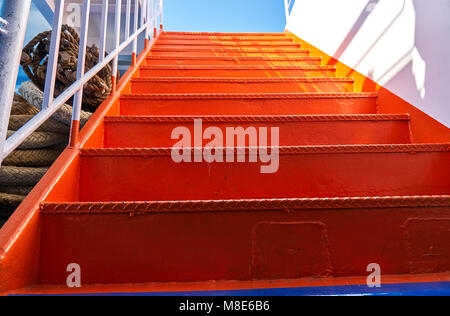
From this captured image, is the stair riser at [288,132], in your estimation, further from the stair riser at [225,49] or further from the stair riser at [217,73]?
the stair riser at [225,49]

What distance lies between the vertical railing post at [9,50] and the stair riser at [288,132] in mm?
533

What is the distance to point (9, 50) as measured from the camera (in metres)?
0.47

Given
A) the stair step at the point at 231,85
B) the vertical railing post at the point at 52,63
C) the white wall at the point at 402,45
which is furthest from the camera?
the stair step at the point at 231,85

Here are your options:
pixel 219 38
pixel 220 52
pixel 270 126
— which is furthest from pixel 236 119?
pixel 219 38

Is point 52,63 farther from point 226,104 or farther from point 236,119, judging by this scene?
point 226,104

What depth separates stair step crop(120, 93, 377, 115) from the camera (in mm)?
1242

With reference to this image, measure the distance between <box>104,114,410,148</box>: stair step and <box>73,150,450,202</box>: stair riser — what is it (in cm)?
21

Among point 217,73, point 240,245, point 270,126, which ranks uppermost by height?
point 217,73

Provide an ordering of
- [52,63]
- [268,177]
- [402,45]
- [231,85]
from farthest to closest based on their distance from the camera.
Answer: [231,85], [402,45], [268,177], [52,63]

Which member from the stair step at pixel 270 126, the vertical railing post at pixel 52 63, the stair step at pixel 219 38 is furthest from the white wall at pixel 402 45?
the vertical railing post at pixel 52 63

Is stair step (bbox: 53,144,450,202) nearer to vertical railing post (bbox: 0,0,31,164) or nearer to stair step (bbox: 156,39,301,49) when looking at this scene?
vertical railing post (bbox: 0,0,31,164)

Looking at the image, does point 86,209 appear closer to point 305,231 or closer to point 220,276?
point 220,276

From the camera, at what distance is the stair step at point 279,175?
0.80 m

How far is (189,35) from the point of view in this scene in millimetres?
2650
